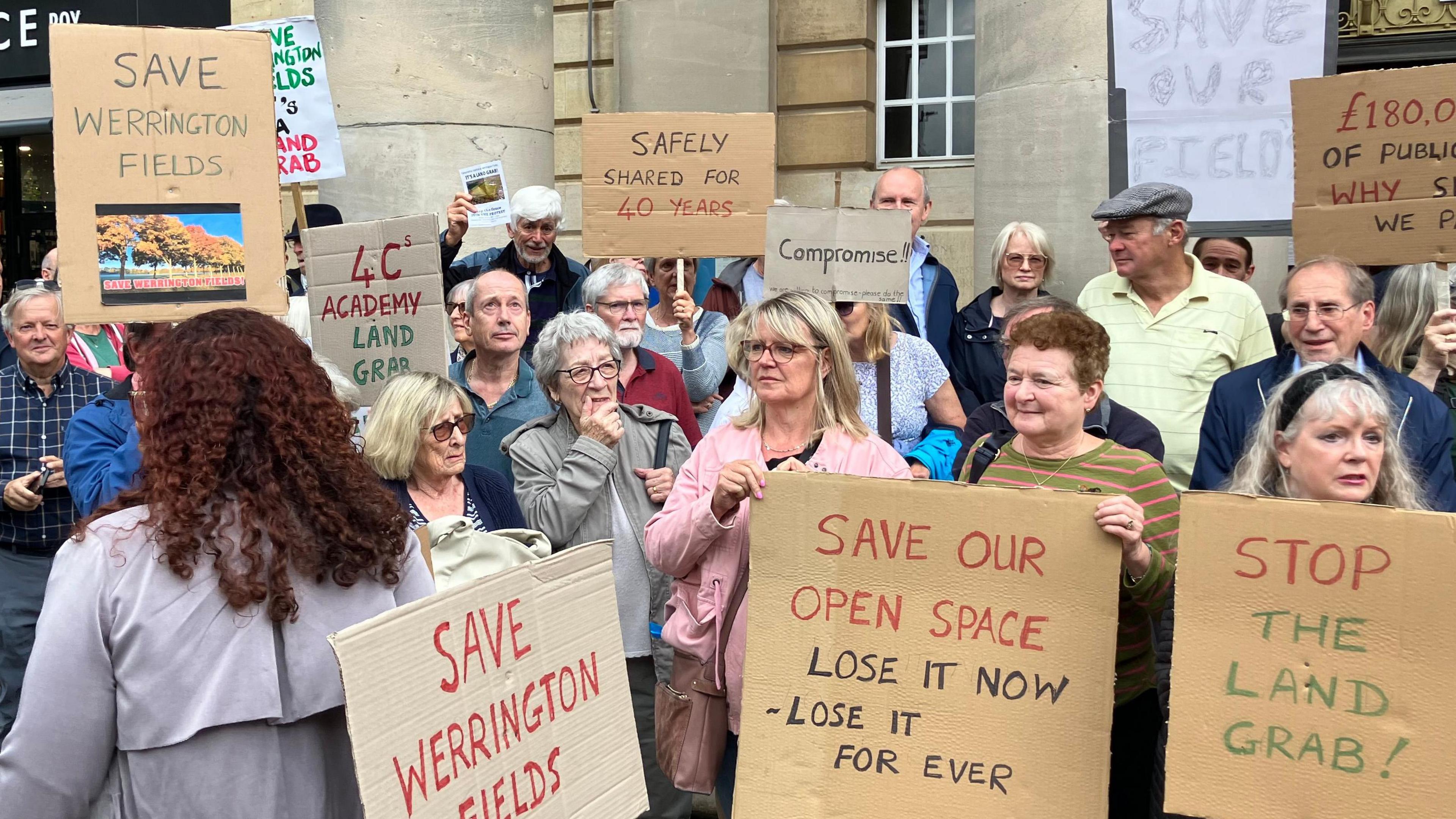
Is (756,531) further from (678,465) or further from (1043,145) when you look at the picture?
(1043,145)

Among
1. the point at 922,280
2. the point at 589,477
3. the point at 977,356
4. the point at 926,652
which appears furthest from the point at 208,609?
the point at 922,280

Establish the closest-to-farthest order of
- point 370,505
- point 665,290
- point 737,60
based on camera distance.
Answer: point 370,505 < point 665,290 < point 737,60

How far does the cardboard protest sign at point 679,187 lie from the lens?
548 centimetres

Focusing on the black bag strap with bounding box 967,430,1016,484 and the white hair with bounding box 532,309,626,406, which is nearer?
the black bag strap with bounding box 967,430,1016,484

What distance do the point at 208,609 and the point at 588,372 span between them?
207 centimetres

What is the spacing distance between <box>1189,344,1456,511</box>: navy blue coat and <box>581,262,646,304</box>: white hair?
6.99ft

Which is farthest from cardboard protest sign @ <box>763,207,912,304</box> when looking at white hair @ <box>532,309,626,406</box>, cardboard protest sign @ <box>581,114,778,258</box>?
white hair @ <box>532,309,626,406</box>

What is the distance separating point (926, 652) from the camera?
2.86 m

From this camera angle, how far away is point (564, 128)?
430 inches

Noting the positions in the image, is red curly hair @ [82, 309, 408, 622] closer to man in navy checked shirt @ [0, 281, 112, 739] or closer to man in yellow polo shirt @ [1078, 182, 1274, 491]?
man in yellow polo shirt @ [1078, 182, 1274, 491]

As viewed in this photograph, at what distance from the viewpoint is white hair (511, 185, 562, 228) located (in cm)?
593

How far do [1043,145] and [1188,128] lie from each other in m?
1.57

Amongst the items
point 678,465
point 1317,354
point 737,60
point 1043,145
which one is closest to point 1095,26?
point 1043,145

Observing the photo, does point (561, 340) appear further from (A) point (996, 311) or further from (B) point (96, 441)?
(A) point (996, 311)
